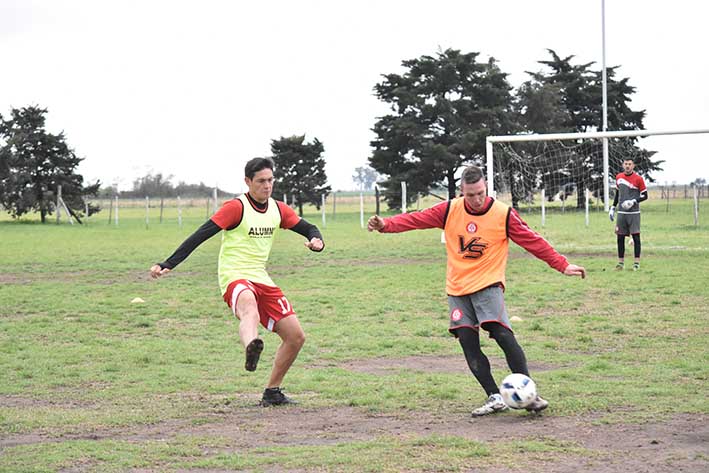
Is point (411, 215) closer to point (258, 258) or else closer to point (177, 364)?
point (258, 258)

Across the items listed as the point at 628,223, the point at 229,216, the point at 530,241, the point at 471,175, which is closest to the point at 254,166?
the point at 229,216

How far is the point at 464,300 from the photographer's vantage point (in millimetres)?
7691

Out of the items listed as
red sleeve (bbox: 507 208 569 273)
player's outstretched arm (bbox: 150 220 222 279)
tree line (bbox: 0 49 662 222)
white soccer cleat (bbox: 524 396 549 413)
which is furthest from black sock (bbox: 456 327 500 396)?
tree line (bbox: 0 49 662 222)

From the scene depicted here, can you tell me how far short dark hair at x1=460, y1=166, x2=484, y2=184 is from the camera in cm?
749

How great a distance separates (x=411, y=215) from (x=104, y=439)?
9.68 feet

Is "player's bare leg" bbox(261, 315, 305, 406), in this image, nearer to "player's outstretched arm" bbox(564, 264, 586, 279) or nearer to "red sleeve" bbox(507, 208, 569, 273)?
"red sleeve" bbox(507, 208, 569, 273)

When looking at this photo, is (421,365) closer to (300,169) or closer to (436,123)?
(436,123)

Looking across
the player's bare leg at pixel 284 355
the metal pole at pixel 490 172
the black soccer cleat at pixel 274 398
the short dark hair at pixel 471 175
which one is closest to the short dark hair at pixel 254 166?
the player's bare leg at pixel 284 355

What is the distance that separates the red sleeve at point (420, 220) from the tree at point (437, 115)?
158 ft

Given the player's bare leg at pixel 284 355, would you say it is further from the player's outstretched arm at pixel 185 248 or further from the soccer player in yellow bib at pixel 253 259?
the player's outstretched arm at pixel 185 248

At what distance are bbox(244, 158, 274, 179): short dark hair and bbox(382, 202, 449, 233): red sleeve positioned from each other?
3.55 feet

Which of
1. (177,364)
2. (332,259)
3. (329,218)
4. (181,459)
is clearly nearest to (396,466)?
(181,459)

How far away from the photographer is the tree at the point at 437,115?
56.7 meters

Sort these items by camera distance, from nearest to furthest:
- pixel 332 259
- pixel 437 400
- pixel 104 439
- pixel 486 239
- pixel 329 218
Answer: pixel 104 439 → pixel 486 239 → pixel 437 400 → pixel 332 259 → pixel 329 218
